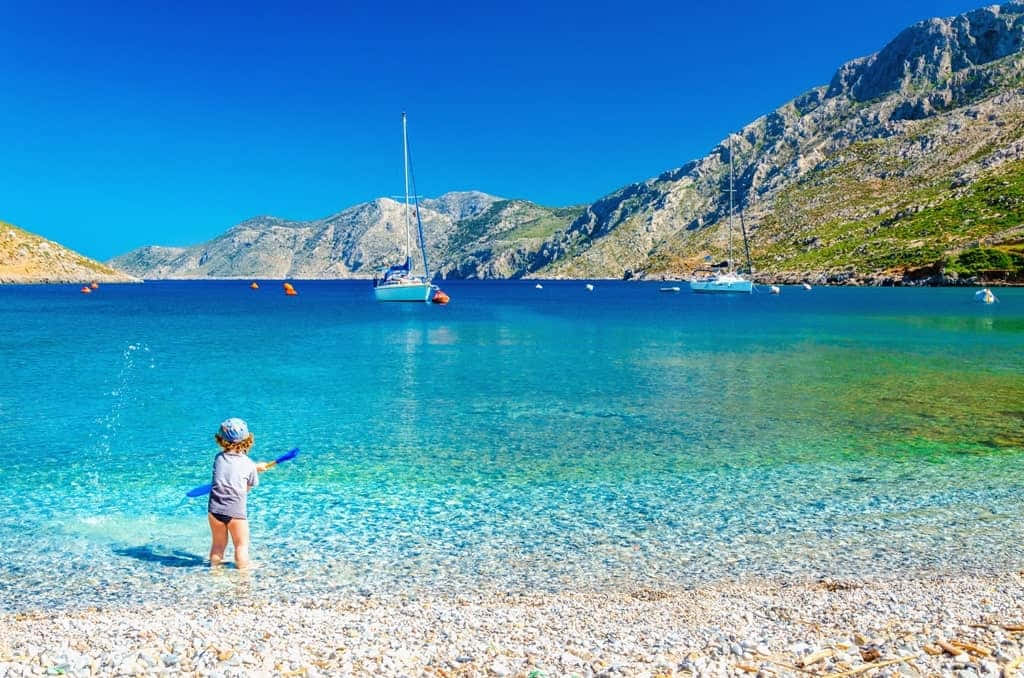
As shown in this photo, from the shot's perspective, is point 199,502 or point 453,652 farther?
point 199,502

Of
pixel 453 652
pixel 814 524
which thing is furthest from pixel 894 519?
pixel 453 652

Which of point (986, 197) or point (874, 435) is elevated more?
point (986, 197)

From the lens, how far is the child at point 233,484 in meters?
10.2

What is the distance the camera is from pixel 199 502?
46.4 feet

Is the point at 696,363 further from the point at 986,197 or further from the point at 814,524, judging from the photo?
the point at 986,197

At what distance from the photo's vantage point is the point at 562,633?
26.3 ft

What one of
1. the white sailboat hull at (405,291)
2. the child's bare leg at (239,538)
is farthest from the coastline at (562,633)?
the white sailboat hull at (405,291)

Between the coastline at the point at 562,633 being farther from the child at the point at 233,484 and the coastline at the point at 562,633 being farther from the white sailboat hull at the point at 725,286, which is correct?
the white sailboat hull at the point at 725,286

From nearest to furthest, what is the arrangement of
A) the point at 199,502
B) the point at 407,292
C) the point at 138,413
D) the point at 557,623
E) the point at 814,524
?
the point at 557,623
the point at 814,524
the point at 199,502
the point at 138,413
the point at 407,292

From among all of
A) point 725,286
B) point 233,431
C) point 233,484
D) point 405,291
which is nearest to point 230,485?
point 233,484

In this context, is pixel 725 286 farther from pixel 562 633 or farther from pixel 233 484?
pixel 562 633

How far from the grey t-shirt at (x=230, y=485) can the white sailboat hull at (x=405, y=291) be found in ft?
303

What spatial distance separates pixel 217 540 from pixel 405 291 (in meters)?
93.5

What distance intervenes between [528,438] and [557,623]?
1178 cm
